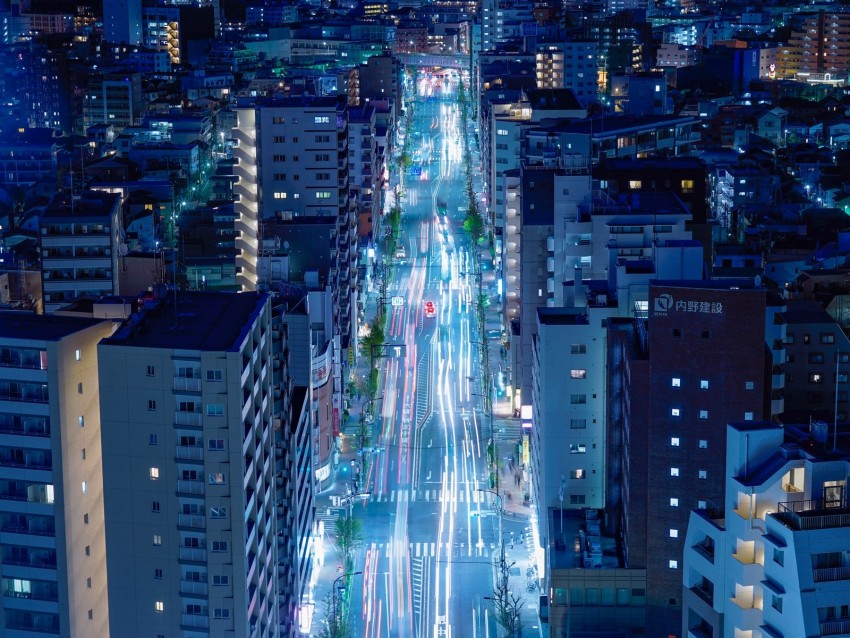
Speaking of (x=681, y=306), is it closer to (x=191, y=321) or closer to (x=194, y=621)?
(x=191, y=321)

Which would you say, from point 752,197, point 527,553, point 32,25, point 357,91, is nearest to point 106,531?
point 527,553

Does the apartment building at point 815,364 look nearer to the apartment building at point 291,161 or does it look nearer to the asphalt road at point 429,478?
the asphalt road at point 429,478

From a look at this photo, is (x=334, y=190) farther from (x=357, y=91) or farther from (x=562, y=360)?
(x=357, y=91)

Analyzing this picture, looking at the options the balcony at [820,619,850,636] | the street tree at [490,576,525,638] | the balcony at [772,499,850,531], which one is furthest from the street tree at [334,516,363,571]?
the balcony at [820,619,850,636]

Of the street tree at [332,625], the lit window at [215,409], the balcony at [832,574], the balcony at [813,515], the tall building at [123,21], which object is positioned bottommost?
the street tree at [332,625]

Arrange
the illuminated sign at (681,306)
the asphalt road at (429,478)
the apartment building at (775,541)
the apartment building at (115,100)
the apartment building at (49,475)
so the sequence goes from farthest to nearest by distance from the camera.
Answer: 1. the apartment building at (115,100)
2. the asphalt road at (429,478)
3. the illuminated sign at (681,306)
4. the apartment building at (49,475)
5. the apartment building at (775,541)

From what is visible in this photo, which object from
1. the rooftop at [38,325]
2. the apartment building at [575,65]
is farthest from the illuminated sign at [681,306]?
the apartment building at [575,65]
